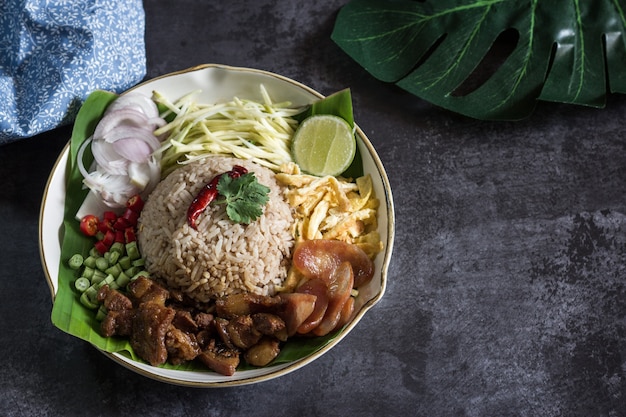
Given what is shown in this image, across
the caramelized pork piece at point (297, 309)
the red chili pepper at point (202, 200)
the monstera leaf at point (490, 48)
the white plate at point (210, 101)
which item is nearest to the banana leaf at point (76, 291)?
the white plate at point (210, 101)

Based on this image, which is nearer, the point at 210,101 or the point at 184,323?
the point at 184,323

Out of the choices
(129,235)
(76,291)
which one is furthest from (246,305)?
(76,291)

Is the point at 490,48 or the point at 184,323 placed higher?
the point at 490,48

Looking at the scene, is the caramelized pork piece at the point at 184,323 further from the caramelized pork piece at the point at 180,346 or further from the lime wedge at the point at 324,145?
the lime wedge at the point at 324,145

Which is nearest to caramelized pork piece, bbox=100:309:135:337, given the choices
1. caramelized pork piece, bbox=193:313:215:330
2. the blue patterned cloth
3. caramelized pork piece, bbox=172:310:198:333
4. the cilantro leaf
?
caramelized pork piece, bbox=172:310:198:333

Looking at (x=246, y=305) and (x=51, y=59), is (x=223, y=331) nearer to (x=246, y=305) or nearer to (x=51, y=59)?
(x=246, y=305)

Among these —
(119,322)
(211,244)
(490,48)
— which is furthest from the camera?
(490,48)

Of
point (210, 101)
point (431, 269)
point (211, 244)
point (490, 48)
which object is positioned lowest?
point (431, 269)

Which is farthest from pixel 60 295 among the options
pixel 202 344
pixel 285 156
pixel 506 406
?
pixel 506 406
